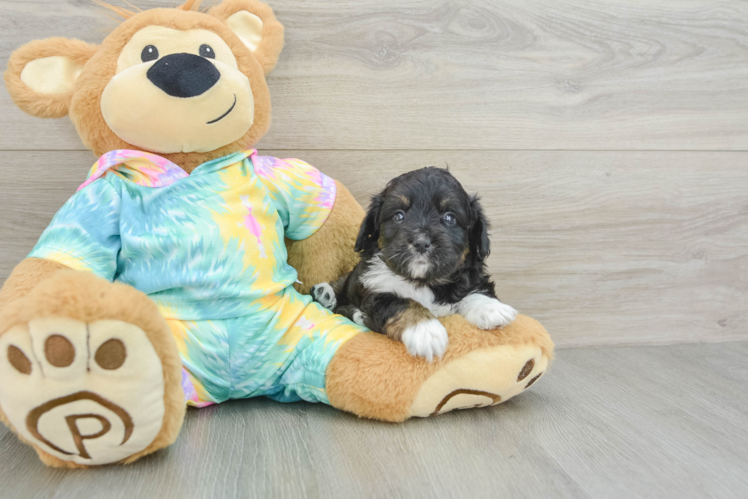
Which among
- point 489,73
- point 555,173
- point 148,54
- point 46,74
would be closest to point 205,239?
point 148,54

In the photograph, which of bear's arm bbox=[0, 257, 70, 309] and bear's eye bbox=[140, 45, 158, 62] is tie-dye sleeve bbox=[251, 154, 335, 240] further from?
bear's arm bbox=[0, 257, 70, 309]

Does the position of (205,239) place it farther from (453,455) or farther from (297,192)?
(453,455)

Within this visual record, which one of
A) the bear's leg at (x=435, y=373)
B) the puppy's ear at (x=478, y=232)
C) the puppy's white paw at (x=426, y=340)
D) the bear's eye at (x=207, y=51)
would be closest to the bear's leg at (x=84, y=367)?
the bear's leg at (x=435, y=373)

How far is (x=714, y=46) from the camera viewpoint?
229cm

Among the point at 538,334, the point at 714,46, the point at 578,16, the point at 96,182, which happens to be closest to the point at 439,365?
the point at 538,334

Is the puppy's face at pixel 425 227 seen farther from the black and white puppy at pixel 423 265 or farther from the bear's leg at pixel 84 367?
the bear's leg at pixel 84 367

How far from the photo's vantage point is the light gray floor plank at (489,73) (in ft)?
6.51

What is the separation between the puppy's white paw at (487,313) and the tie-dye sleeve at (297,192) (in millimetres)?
570

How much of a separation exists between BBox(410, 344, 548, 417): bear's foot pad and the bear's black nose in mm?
1023

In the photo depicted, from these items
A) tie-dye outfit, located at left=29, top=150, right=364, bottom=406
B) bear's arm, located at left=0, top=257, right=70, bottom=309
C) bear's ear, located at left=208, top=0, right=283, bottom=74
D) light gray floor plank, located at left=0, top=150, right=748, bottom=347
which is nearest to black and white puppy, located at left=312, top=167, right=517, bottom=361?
tie-dye outfit, located at left=29, top=150, right=364, bottom=406

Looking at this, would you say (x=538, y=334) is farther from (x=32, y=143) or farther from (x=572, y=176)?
(x=32, y=143)

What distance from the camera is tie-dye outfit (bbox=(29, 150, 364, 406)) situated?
1521 millimetres

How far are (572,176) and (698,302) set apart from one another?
34.1 inches

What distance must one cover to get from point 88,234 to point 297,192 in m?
0.62
